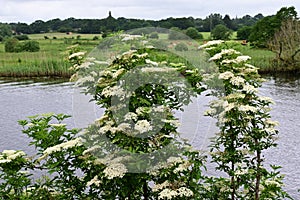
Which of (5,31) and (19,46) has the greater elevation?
(5,31)

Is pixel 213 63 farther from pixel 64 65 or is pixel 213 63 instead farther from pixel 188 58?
pixel 64 65

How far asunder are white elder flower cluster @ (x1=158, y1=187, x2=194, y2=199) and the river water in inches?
39.6

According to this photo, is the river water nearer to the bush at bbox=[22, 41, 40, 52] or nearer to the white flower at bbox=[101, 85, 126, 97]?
the white flower at bbox=[101, 85, 126, 97]

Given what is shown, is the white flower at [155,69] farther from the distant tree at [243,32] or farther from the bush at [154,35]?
the distant tree at [243,32]

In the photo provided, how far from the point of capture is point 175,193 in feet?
15.4

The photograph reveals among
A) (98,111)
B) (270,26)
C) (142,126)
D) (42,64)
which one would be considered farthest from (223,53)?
(270,26)

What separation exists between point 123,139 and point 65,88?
19933mm

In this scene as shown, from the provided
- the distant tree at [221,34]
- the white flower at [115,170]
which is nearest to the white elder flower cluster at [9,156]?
the white flower at [115,170]

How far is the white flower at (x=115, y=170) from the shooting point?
14.9ft

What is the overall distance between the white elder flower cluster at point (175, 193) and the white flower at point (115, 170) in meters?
0.47

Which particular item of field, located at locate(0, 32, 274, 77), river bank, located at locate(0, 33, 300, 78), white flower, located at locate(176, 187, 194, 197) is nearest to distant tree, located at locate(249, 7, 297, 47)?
river bank, located at locate(0, 33, 300, 78)

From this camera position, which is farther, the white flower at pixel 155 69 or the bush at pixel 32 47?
the bush at pixel 32 47

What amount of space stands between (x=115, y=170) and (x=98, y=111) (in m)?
10.6

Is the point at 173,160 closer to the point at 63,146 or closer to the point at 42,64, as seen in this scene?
the point at 63,146
